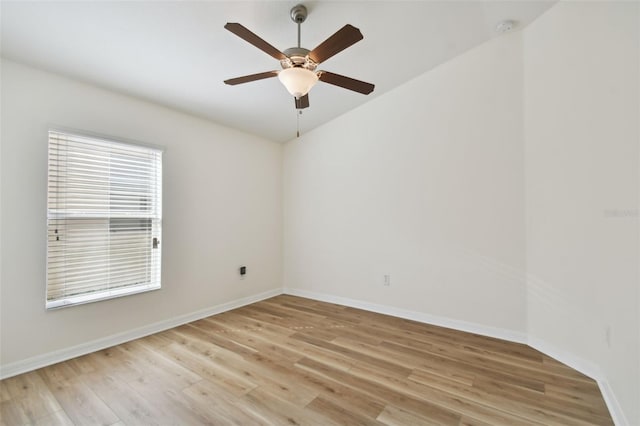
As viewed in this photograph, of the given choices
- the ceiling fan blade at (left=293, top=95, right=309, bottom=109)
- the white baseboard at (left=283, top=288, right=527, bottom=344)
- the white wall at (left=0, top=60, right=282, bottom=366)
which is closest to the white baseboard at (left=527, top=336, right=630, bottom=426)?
the white baseboard at (left=283, top=288, right=527, bottom=344)

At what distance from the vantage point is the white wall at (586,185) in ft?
5.97

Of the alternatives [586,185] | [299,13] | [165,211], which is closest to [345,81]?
[299,13]

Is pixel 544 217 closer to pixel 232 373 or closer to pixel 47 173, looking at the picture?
pixel 232 373

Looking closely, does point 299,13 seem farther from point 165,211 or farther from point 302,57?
point 165,211

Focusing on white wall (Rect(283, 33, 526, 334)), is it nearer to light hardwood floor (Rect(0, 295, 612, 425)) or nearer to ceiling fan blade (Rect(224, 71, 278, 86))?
light hardwood floor (Rect(0, 295, 612, 425))

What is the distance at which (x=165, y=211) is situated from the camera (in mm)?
3203

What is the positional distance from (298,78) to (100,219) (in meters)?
2.28

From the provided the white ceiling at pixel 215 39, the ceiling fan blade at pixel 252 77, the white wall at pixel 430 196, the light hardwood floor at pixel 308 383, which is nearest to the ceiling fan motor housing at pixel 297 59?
the ceiling fan blade at pixel 252 77

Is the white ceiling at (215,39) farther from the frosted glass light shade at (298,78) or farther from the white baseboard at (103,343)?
the white baseboard at (103,343)

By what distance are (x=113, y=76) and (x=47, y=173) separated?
988mm

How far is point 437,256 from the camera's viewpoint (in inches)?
131

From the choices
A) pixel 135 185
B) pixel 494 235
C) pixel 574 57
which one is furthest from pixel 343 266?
pixel 574 57

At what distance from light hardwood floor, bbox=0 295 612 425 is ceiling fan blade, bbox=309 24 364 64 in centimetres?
226

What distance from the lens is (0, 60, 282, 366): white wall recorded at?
224cm
